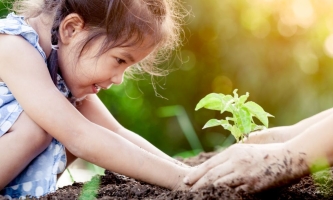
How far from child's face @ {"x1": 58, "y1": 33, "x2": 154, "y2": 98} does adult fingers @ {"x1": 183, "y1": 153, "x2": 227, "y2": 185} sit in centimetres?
71

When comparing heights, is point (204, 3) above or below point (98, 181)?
above

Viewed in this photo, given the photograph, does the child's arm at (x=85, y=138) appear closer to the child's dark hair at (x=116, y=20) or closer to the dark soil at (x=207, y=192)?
the dark soil at (x=207, y=192)

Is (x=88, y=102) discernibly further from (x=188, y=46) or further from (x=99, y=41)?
(x=188, y=46)

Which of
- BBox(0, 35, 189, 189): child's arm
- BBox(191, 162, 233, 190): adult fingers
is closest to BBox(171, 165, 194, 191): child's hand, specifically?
BBox(0, 35, 189, 189): child's arm

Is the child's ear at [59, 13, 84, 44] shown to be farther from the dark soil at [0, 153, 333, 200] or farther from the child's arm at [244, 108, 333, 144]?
the child's arm at [244, 108, 333, 144]

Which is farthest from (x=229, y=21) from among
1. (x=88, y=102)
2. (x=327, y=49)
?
(x=88, y=102)

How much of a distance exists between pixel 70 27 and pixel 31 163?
67cm

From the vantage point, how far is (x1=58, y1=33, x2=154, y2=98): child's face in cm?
237

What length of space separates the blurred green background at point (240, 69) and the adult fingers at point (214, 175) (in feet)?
6.55

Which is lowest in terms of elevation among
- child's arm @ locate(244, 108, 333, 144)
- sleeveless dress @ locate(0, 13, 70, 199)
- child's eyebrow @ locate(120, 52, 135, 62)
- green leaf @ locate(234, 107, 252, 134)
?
sleeveless dress @ locate(0, 13, 70, 199)

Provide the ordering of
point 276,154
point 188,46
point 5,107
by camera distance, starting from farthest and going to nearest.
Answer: point 188,46 < point 5,107 < point 276,154

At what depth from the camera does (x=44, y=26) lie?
98.3 inches

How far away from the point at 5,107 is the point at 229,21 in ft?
7.78

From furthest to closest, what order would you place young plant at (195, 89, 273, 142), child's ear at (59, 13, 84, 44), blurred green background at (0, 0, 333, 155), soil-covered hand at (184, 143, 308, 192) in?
1. blurred green background at (0, 0, 333, 155)
2. child's ear at (59, 13, 84, 44)
3. young plant at (195, 89, 273, 142)
4. soil-covered hand at (184, 143, 308, 192)
